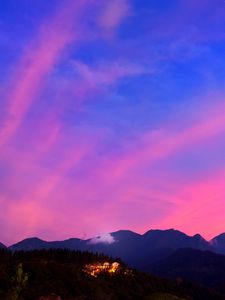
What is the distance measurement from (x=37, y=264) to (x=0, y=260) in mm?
15647

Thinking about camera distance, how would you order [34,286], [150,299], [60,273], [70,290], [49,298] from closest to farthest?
[49,298], [34,286], [70,290], [60,273], [150,299]

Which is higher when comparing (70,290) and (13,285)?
(70,290)


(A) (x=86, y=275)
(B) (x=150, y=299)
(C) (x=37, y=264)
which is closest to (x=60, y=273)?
(C) (x=37, y=264)

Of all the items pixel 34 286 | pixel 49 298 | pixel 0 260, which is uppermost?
pixel 0 260

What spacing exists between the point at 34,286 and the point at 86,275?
166 ft

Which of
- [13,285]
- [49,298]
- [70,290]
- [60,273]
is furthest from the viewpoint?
[60,273]

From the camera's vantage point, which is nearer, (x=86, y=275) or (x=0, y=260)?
(x=0, y=260)

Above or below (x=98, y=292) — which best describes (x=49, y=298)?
below

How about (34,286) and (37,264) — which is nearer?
(34,286)

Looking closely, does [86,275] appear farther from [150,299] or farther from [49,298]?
[49,298]

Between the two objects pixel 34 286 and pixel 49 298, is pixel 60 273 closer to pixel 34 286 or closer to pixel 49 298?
pixel 34 286

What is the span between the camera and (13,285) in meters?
41.1

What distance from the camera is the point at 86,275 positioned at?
196m

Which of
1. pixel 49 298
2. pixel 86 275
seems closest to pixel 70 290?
pixel 86 275
